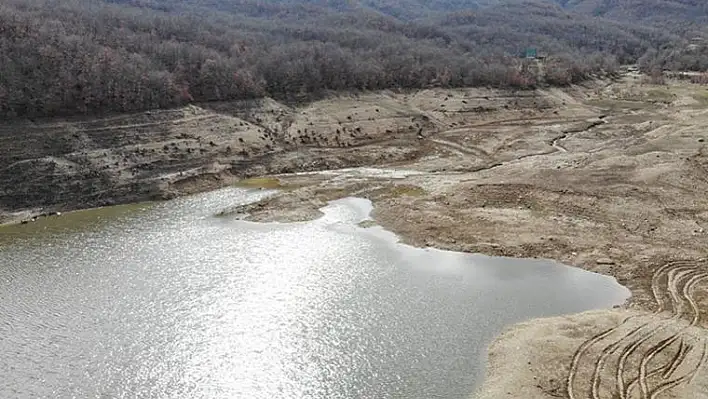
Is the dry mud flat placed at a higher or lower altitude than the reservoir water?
higher

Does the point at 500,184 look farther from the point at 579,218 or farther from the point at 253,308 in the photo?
the point at 253,308

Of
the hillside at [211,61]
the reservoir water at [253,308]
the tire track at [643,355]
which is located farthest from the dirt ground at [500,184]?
the hillside at [211,61]

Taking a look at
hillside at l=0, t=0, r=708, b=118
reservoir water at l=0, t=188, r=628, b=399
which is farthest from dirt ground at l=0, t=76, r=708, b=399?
hillside at l=0, t=0, r=708, b=118

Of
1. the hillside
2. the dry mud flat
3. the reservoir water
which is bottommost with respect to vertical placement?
the reservoir water

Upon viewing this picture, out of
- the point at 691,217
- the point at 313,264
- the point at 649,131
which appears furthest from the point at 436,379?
the point at 649,131

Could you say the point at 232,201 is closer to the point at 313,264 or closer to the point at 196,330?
the point at 313,264

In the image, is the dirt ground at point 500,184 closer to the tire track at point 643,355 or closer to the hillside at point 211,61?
the tire track at point 643,355

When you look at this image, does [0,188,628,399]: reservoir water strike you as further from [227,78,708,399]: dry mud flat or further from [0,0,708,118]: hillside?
[0,0,708,118]: hillside
